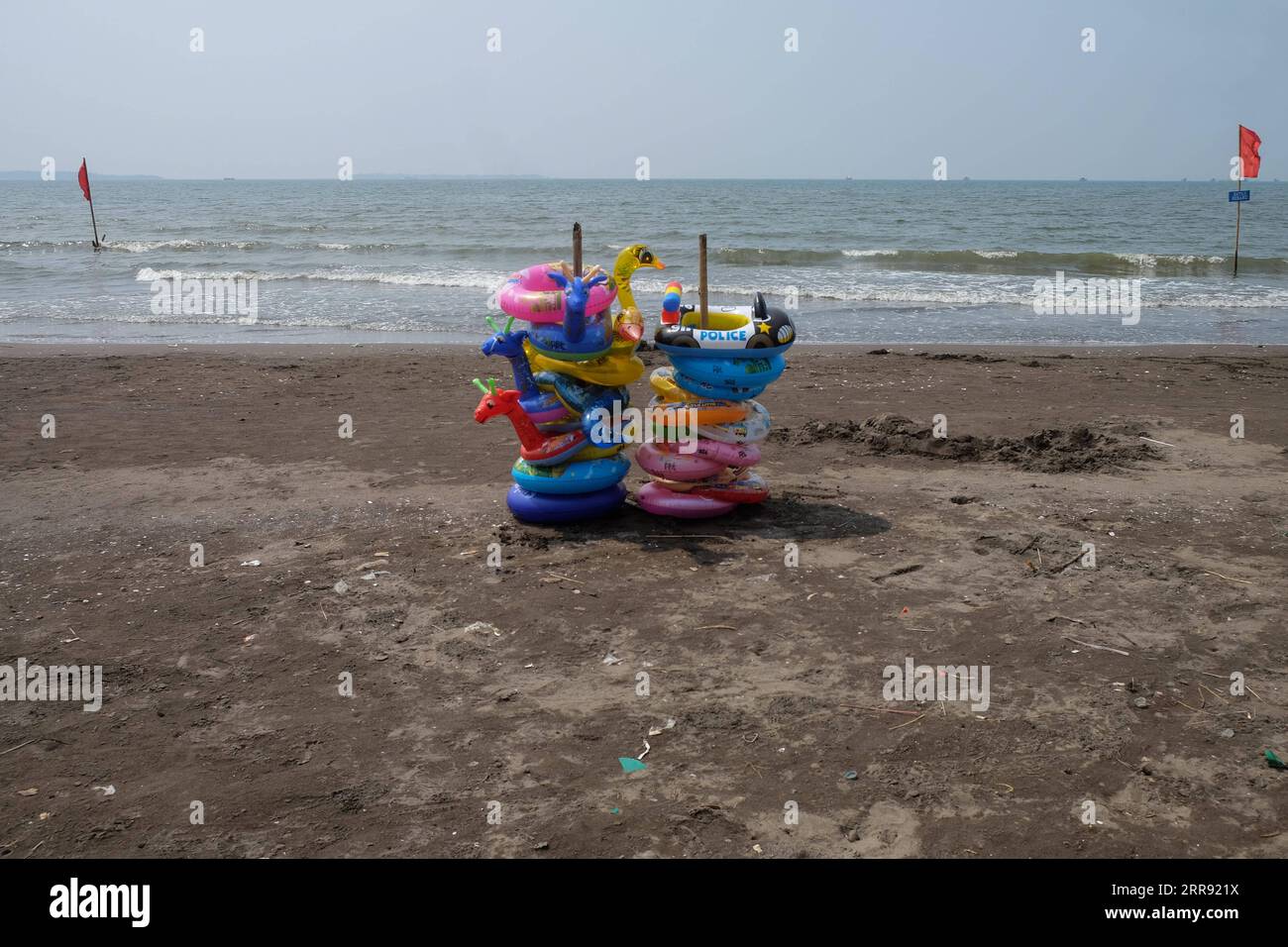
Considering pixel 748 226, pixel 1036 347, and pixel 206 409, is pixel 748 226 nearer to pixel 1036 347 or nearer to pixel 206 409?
pixel 1036 347

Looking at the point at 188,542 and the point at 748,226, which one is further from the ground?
the point at 748,226

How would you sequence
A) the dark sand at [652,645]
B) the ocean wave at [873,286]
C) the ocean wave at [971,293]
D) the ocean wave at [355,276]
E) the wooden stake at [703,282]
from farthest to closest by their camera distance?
the ocean wave at [355,276] → the ocean wave at [873,286] → the ocean wave at [971,293] → the wooden stake at [703,282] → the dark sand at [652,645]

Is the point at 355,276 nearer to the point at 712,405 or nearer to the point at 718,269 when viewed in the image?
the point at 718,269

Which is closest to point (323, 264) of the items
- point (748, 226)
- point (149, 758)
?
point (748, 226)

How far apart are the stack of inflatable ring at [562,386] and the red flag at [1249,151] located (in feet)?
58.3

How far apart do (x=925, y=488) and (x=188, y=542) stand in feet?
18.9

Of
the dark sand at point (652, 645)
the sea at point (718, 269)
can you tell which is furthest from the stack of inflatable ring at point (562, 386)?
the sea at point (718, 269)

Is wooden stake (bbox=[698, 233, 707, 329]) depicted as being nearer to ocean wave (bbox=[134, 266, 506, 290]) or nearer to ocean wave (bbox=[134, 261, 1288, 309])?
ocean wave (bbox=[134, 261, 1288, 309])

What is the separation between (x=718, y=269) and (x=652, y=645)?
2405 cm

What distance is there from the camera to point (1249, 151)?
20094 millimetres

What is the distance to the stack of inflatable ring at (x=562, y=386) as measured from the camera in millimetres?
7562

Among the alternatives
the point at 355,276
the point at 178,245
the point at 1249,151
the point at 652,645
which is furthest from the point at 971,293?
the point at 178,245

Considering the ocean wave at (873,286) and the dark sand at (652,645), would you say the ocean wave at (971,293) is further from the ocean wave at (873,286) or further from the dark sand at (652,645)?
the dark sand at (652,645)
